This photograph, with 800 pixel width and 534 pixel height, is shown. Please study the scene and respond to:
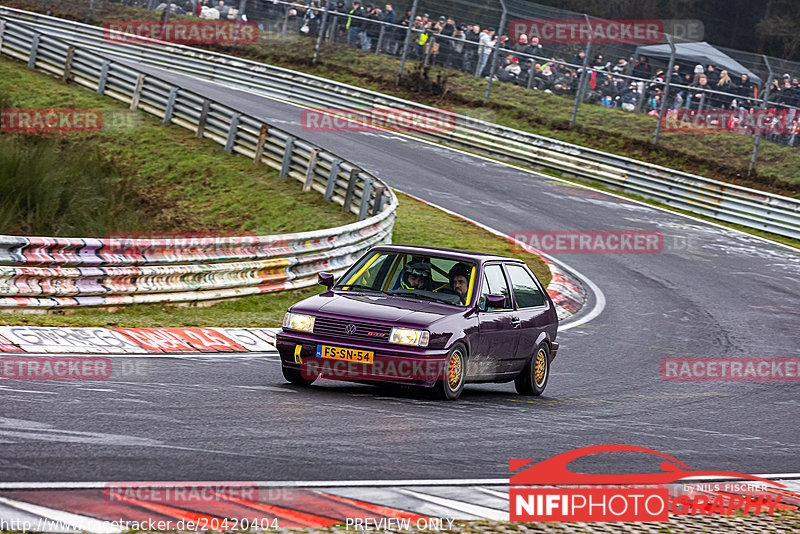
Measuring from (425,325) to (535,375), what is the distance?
7.71ft

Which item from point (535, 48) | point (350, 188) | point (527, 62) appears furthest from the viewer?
point (527, 62)

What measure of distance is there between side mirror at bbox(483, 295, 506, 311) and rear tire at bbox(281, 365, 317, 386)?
183 centimetres

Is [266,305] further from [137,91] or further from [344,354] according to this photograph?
[137,91]

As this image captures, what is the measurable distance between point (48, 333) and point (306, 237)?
21.4 feet

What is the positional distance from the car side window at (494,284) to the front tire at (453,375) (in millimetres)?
772

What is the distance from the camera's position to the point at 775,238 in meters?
27.0

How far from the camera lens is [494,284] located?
10344 millimetres

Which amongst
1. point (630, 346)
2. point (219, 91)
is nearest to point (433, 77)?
point (219, 91)

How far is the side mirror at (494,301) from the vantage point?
382 inches

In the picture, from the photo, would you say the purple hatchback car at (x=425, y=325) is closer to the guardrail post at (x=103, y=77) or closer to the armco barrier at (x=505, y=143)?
the armco barrier at (x=505, y=143)

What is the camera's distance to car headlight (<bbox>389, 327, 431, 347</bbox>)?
8797 mm

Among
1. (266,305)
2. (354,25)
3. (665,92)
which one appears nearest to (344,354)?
(266,305)

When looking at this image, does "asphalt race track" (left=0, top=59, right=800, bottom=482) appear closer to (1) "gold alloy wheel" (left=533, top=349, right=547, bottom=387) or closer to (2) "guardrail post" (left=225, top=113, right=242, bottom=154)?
(1) "gold alloy wheel" (left=533, top=349, right=547, bottom=387)

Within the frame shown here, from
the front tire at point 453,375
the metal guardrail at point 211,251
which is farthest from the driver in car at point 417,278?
the metal guardrail at point 211,251
